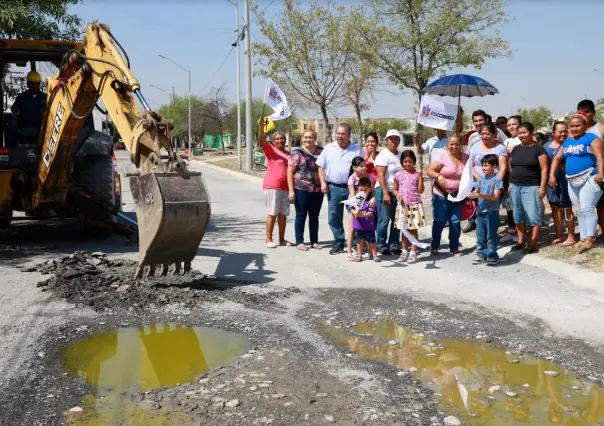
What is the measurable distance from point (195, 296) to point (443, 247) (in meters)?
4.39

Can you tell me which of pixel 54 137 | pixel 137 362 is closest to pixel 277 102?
pixel 54 137

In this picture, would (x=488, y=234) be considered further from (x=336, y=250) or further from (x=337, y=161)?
(x=337, y=161)

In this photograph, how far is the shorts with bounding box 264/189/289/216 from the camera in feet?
31.9

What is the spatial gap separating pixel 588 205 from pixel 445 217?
180 centimetres

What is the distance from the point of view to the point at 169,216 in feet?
20.6

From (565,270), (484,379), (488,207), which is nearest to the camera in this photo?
(484,379)

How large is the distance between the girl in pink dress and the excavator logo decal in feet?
14.5

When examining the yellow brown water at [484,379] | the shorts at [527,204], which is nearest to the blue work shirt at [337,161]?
the shorts at [527,204]

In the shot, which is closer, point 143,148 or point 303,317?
point 303,317

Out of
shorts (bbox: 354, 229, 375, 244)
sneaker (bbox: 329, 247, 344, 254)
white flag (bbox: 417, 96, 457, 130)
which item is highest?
white flag (bbox: 417, 96, 457, 130)

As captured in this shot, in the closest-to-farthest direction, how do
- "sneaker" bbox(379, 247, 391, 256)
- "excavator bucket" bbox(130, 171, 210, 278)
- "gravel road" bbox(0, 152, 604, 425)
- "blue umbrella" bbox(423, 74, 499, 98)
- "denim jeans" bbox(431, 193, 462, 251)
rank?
"gravel road" bbox(0, 152, 604, 425), "excavator bucket" bbox(130, 171, 210, 278), "denim jeans" bbox(431, 193, 462, 251), "sneaker" bbox(379, 247, 391, 256), "blue umbrella" bbox(423, 74, 499, 98)

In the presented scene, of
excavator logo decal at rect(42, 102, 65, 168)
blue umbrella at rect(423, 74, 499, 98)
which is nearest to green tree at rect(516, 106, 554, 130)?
blue umbrella at rect(423, 74, 499, 98)

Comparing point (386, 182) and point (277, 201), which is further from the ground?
point (386, 182)

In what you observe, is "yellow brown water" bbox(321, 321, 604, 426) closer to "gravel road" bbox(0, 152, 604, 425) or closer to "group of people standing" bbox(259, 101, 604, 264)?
"gravel road" bbox(0, 152, 604, 425)
